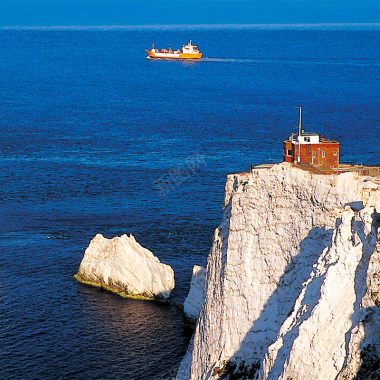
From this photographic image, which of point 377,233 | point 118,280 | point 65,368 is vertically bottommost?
point 65,368

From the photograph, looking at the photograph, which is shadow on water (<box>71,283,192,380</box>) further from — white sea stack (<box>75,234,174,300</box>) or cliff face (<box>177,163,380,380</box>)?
cliff face (<box>177,163,380,380</box>)

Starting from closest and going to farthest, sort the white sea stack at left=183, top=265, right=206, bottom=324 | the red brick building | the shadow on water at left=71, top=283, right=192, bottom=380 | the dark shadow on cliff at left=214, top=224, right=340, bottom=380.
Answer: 1. the dark shadow on cliff at left=214, top=224, right=340, bottom=380
2. the red brick building
3. the shadow on water at left=71, top=283, right=192, bottom=380
4. the white sea stack at left=183, top=265, right=206, bottom=324

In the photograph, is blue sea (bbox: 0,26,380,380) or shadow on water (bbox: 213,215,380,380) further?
blue sea (bbox: 0,26,380,380)

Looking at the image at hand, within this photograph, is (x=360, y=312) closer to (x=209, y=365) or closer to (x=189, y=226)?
(x=209, y=365)

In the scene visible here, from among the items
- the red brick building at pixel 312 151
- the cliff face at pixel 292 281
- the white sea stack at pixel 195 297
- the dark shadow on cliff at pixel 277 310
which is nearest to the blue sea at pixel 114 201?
the white sea stack at pixel 195 297

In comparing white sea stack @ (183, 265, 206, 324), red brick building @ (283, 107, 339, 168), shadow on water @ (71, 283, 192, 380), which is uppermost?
red brick building @ (283, 107, 339, 168)

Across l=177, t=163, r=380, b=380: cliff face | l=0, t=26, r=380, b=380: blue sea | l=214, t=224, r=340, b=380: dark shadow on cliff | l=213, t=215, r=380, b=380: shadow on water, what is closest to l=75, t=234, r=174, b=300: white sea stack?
l=0, t=26, r=380, b=380: blue sea

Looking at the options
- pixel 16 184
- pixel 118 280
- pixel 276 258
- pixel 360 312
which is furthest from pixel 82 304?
pixel 16 184
